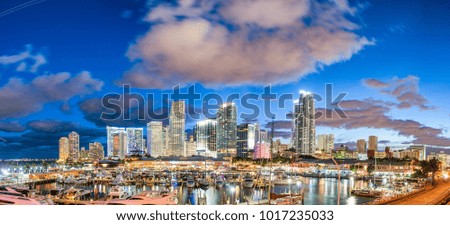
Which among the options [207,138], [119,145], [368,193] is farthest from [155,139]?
[368,193]

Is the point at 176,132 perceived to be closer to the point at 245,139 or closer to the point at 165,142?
the point at 165,142

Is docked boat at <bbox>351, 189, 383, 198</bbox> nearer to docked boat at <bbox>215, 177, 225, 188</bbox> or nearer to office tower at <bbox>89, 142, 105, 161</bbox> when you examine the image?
docked boat at <bbox>215, 177, 225, 188</bbox>

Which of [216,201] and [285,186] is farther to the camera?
[285,186]
